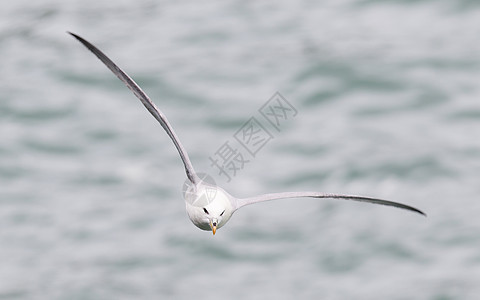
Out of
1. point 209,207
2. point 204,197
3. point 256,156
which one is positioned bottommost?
point 209,207

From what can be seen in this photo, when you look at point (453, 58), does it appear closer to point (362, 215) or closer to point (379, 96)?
point (379, 96)

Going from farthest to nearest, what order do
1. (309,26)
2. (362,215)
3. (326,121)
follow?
(309,26) → (326,121) → (362,215)

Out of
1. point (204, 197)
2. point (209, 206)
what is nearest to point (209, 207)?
point (209, 206)

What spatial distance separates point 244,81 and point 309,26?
11.2ft

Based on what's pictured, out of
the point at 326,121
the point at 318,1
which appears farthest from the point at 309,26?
the point at 326,121

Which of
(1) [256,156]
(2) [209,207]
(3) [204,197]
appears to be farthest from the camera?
(1) [256,156]

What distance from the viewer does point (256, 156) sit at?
93.9 ft

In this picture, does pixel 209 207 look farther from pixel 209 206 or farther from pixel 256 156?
pixel 256 156

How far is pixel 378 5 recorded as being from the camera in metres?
32.9

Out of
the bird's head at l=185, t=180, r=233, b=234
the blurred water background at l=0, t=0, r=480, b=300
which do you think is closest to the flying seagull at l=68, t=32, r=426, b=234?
the bird's head at l=185, t=180, r=233, b=234

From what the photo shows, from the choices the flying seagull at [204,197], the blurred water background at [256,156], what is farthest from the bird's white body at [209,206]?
the blurred water background at [256,156]

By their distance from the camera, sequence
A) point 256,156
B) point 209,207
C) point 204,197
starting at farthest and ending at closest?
point 256,156 → point 204,197 → point 209,207

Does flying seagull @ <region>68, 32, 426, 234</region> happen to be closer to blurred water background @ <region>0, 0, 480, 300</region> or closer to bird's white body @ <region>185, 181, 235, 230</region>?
bird's white body @ <region>185, 181, 235, 230</region>

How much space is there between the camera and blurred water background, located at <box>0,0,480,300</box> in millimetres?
26438
